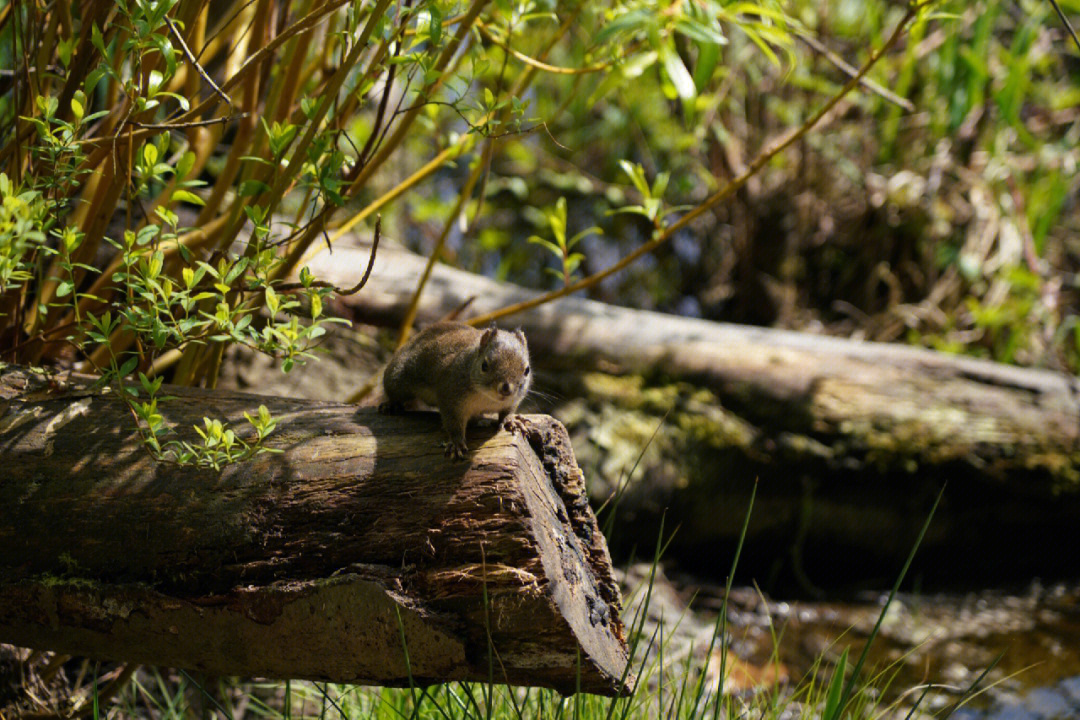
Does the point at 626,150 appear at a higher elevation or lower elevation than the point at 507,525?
higher

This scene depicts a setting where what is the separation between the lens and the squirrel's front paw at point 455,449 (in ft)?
6.51

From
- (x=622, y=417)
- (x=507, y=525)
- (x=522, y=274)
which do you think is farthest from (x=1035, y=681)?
(x=522, y=274)

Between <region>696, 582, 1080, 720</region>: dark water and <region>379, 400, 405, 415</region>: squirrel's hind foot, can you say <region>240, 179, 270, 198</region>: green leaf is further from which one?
<region>696, 582, 1080, 720</region>: dark water

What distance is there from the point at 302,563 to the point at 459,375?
0.66m

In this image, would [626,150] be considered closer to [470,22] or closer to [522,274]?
[522,274]

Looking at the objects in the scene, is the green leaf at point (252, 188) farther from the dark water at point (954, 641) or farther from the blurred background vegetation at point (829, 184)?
the dark water at point (954, 641)

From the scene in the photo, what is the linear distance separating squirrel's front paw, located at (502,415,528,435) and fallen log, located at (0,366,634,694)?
148 mm

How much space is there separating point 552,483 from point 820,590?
2589mm

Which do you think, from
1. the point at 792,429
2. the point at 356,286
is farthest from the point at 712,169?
the point at 356,286

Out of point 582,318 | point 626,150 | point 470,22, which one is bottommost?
point 582,318

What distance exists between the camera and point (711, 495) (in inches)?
162

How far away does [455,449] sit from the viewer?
201cm

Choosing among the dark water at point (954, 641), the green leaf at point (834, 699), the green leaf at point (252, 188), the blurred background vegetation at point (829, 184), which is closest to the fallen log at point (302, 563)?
the green leaf at point (834, 699)

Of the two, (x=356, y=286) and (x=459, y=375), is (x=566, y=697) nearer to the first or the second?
(x=459, y=375)
